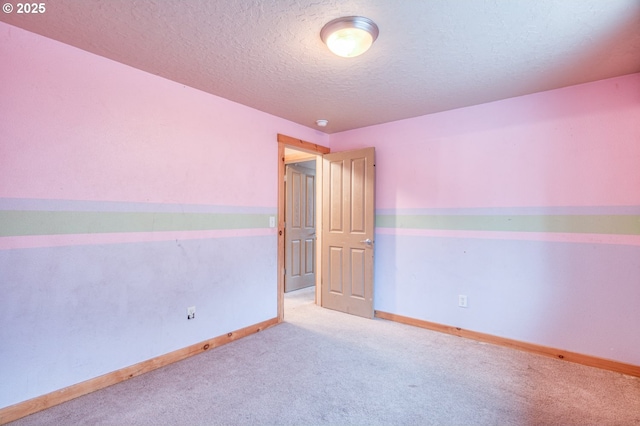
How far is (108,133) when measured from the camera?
233cm

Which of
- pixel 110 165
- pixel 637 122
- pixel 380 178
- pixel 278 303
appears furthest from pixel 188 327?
pixel 637 122

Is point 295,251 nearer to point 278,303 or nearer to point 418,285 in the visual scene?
point 278,303

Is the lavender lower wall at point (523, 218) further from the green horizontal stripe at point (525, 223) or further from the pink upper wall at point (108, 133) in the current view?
the pink upper wall at point (108, 133)

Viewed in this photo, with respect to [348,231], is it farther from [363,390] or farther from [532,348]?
[532,348]

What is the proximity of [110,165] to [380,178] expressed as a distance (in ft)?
9.10

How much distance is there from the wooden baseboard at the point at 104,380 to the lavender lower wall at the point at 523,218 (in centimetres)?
A: 199

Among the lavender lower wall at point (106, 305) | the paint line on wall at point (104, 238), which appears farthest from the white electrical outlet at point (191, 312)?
the paint line on wall at point (104, 238)

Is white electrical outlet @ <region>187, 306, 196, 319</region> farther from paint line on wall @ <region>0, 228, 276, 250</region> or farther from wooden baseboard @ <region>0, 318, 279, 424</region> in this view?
paint line on wall @ <region>0, 228, 276, 250</region>

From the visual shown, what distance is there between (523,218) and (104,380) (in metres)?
3.70

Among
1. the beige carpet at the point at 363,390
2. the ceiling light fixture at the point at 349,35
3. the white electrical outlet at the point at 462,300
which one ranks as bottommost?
the beige carpet at the point at 363,390

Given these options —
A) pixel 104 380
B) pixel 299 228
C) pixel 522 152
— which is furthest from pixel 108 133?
pixel 522 152

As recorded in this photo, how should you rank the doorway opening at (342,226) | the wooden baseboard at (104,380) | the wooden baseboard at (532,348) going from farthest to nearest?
1. the doorway opening at (342,226)
2. the wooden baseboard at (532,348)
3. the wooden baseboard at (104,380)

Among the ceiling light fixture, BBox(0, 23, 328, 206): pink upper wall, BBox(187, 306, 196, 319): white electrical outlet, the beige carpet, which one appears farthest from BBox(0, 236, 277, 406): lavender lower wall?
the ceiling light fixture

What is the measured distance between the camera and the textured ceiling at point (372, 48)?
1742mm
